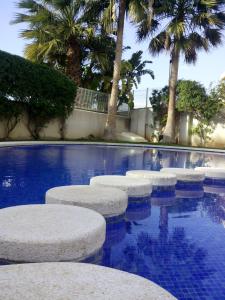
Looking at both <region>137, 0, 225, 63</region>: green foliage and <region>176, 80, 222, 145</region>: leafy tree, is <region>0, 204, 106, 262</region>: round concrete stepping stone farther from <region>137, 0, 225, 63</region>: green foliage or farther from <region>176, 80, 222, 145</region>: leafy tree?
<region>176, 80, 222, 145</region>: leafy tree

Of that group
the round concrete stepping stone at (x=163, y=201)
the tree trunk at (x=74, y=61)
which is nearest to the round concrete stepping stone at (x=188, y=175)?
the round concrete stepping stone at (x=163, y=201)

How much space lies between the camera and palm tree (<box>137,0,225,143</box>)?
19578 millimetres

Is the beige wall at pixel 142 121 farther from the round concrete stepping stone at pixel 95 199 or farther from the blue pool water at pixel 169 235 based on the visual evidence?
the round concrete stepping stone at pixel 95 199

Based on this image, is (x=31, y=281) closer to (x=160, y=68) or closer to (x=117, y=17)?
(x=117, y=17)

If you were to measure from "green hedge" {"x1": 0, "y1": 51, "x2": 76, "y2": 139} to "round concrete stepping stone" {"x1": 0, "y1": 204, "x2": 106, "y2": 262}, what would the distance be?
1273cm

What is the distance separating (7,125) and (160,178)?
11927 mm

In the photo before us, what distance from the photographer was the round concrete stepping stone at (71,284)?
6.15ft

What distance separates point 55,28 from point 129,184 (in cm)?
1536

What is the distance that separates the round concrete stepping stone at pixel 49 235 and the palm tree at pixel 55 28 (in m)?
16.4

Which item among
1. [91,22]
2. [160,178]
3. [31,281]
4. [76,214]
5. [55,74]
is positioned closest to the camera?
[31,281]

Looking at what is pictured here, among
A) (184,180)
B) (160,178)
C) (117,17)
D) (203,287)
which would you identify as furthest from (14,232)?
(117,17)

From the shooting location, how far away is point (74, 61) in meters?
19.7

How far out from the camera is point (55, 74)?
17.7 meters

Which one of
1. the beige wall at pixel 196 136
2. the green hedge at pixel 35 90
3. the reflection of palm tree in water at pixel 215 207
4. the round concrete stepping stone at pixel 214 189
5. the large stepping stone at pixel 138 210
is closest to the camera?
the large stepping stone at pixel 138 210
